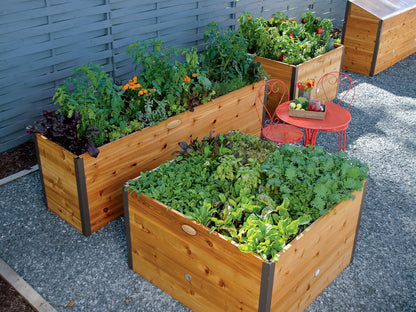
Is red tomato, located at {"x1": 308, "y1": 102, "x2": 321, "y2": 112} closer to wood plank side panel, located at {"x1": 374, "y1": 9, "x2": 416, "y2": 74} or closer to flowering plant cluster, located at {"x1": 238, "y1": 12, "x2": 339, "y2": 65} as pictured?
flowering plant cluster, located at {"x1": 238, "y1": 12, "x2": 339, "y2": 65}

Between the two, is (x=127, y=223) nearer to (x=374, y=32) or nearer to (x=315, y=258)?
(x=315, y=258)

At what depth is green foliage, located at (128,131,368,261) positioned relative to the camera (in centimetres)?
320

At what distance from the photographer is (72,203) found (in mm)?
4371

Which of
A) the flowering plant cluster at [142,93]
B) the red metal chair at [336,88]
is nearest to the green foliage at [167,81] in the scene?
the flowering plant cluster at [142,93]

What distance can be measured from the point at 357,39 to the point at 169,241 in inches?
230

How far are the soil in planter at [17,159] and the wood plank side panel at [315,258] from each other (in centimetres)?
332

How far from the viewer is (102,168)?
4.27 m

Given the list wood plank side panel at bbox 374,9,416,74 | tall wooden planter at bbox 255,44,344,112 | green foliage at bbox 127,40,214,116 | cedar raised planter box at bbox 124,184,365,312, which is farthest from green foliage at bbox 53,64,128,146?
wood plank side panel at bbox 374,9,416,74

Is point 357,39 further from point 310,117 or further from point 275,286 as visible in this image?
point 275,286

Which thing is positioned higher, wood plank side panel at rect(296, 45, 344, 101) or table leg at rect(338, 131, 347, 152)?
wood plank side panel at rect(296, 45, 344, 101)

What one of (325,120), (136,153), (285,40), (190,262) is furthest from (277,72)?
(190,262)

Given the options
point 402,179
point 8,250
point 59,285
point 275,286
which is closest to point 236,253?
point 275,286

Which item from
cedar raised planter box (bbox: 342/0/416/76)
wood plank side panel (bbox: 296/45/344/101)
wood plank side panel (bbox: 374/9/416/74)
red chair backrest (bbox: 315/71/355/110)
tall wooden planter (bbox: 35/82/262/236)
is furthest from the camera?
wood plank side panel (bbox: 374/9/416/74)

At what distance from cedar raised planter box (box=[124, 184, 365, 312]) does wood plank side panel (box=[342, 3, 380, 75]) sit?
4826mm
